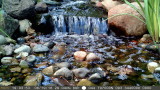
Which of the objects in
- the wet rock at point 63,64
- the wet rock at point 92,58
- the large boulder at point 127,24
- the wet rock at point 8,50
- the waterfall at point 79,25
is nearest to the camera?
the wet rock at point 63,64

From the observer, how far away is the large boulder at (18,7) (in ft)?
19.7

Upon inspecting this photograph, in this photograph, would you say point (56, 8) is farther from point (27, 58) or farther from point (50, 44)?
point (27, 58)

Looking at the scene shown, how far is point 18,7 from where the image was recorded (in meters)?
6.01

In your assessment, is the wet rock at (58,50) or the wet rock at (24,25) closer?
the wet rock at (58,50)

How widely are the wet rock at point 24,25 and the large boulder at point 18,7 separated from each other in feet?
0.58

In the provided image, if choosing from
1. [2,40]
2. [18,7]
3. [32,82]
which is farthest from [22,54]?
[18,7]

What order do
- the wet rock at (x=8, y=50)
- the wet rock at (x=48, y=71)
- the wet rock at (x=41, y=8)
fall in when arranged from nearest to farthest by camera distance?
1. the wet rock at (x=48, y=71)
2. the wet rock at (x=8, y=50)
3. the wet rock at (x=41, y=8)

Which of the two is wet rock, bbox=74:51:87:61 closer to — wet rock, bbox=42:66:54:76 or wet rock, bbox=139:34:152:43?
wet rock, bbox=42:66:54:76

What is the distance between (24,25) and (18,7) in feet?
1.94

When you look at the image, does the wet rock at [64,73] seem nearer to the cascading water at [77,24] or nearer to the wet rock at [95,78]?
the wet rock at [95,78]

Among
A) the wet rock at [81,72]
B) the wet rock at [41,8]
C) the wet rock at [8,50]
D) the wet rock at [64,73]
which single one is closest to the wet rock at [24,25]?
the wet rock at [41,8]

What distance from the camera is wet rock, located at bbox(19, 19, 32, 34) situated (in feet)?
19.0

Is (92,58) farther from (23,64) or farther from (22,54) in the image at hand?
(22,54)

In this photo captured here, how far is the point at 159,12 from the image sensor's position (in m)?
4.18
